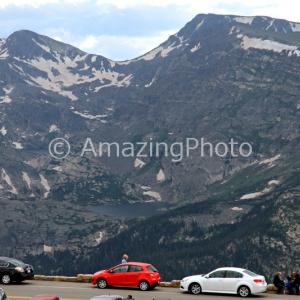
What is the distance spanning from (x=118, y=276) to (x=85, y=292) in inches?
184

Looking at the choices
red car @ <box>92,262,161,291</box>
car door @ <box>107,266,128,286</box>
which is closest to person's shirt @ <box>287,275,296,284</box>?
red car @ <box>92,262,161,291</box>

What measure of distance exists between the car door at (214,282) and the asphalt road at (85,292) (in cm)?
83

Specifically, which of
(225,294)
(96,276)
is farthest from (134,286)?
(225,294)

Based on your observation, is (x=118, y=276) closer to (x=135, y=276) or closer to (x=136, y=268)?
(x=135, y=276)

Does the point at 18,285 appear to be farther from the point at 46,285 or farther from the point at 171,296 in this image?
the point at 171,296

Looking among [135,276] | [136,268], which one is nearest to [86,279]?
[135,276]

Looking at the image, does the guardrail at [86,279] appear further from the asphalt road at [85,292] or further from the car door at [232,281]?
the car door at [232,281]

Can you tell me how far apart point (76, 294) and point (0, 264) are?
13.0 m

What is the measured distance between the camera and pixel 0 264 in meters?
75.1

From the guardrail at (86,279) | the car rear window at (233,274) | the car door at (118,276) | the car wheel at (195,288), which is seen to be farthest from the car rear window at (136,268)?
the car rear window at (233,274)

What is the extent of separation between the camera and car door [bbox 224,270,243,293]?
67125mm

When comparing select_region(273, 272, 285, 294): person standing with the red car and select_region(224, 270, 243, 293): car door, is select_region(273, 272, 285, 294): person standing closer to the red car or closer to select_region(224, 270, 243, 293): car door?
select_region(224, 270, 243, 293): car door

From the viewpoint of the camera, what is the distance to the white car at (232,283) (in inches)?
2628

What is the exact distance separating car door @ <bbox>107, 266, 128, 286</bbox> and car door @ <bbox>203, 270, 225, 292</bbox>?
1030 centimetres
